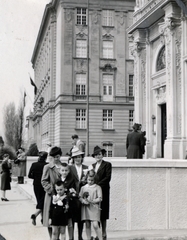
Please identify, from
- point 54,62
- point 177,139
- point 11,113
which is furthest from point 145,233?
point 11,113

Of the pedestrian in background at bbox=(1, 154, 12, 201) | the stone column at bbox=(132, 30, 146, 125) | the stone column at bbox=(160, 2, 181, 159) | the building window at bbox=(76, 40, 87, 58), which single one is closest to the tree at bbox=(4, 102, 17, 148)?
the building window at bbox=(76, 40, 87, 58)

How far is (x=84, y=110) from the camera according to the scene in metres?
52.5

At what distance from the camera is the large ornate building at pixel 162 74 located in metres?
24.3

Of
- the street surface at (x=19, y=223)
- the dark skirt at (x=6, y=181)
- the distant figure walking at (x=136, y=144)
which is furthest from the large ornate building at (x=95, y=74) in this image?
the street surface at (x=19, y=223)

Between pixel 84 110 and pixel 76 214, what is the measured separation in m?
44.4

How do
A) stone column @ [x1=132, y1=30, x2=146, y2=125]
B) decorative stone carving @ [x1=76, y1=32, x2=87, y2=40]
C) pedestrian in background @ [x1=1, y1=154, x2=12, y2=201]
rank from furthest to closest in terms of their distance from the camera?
decorative stone carving @ [x1=76, y1=32, x2=87, y2=40]
stone column @ [x1=132, y1=30, x2=146, y2=125]
pedestrian in background @ [x1=1, y1=154, x2=12, y2=201]

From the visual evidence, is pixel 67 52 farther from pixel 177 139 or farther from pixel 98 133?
pixel 177 139

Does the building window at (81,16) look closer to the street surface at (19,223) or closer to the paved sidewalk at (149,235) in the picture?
the street surface at (19,223)

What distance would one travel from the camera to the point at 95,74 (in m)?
52.8

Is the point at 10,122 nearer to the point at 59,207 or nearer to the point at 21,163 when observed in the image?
the point at 21,163

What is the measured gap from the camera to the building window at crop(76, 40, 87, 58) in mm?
52406

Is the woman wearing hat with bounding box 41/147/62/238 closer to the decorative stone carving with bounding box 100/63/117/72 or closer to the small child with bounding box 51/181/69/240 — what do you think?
the small child with bounding box 51/181/69/240

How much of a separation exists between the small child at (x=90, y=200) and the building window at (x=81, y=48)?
45044 millimetres

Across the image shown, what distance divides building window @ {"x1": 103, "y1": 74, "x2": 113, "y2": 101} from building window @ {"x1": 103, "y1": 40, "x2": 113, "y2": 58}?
236 centimetres
